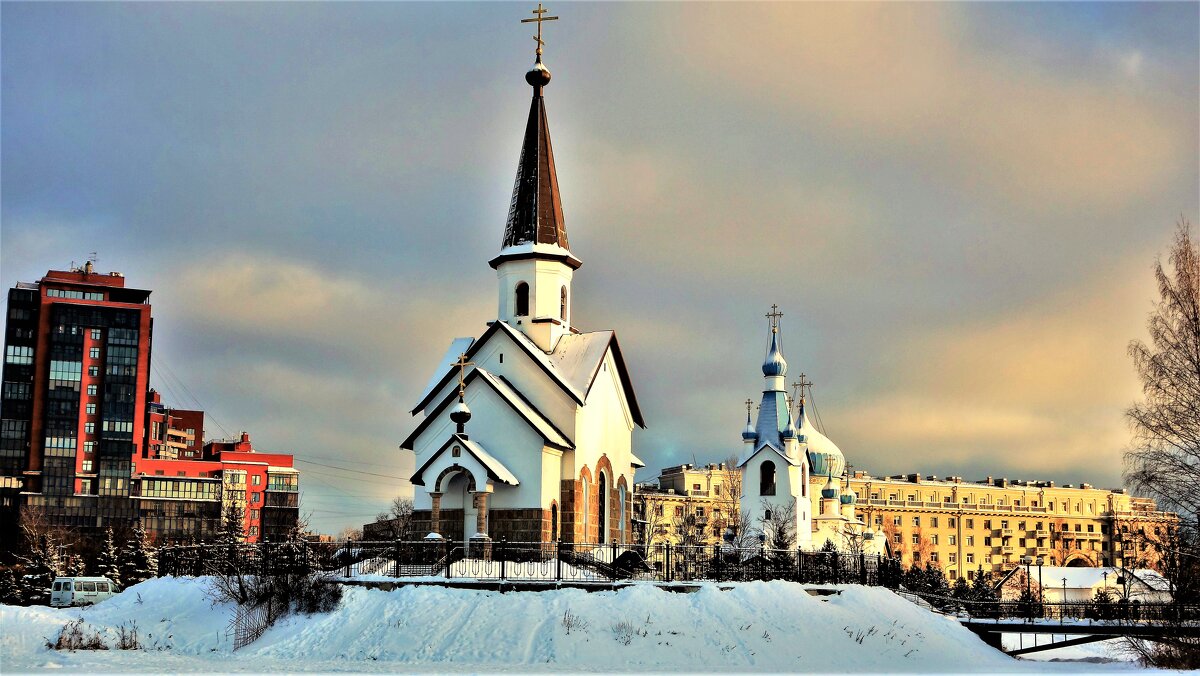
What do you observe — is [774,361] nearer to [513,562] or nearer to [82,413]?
[513,562]

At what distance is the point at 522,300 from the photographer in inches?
1341

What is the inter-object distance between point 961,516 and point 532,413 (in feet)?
216

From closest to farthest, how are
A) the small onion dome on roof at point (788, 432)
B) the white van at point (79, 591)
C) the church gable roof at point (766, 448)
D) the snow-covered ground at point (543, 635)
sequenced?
the snow-covered ground at point (543, 635) < the white van at point (79, 591) < the church gable roof at point (766, 448) < the small onion dome on roof at point (788, 432)

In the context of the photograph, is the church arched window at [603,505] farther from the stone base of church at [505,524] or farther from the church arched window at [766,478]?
the church arched window at [766,478]

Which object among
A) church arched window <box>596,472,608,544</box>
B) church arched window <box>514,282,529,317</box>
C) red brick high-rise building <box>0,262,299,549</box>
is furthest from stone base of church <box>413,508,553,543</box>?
red brick high-rise building <box>0,262,299,549</box>

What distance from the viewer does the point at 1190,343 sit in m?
23.2

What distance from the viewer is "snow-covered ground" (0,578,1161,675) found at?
19766 mm

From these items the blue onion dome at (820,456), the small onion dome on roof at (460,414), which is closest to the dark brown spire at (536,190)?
the small onion dome on roof at (460,414)


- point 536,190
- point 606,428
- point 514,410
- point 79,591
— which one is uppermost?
point 536,190

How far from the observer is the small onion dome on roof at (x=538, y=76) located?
34938 millimetres

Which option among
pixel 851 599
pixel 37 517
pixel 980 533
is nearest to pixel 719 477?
pixel 980 533

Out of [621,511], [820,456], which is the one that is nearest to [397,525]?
[621,511]

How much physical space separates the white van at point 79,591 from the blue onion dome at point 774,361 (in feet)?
107

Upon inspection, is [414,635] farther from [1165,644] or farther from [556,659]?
[1165,644]
